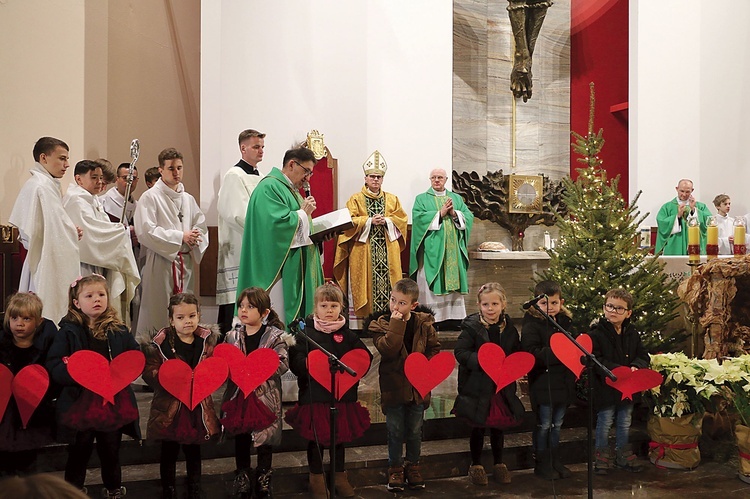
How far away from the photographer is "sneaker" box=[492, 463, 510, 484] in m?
4.53

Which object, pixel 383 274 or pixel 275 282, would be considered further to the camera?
pixel 383 274

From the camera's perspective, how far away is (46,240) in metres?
5.23

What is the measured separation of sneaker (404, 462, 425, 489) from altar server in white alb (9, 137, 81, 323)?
266cm

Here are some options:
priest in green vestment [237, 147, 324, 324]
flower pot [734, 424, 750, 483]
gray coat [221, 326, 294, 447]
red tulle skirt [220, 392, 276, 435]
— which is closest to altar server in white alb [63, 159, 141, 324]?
priest in green vestment [237, 147, 324, 324]

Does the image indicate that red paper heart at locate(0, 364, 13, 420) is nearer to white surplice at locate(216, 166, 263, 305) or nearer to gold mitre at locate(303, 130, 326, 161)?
white surplice at locate(216, 166, 263, 305)

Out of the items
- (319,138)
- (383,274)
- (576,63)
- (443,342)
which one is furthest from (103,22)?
(576,63)

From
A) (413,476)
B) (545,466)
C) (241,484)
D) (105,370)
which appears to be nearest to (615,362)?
(545,466)

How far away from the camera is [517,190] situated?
984cm

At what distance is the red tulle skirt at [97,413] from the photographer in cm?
375

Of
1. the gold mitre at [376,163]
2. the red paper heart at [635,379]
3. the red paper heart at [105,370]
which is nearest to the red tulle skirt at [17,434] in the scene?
the red paper heart at [105,370]

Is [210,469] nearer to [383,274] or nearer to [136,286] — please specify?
[136,286]

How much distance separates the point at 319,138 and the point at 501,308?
4.14m

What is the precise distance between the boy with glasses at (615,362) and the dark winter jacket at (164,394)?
2.37 metres

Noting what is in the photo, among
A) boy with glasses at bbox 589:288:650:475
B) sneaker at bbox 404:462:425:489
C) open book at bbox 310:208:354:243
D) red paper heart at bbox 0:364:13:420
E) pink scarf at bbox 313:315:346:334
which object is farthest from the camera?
open book at bbox 310:208:354:243
